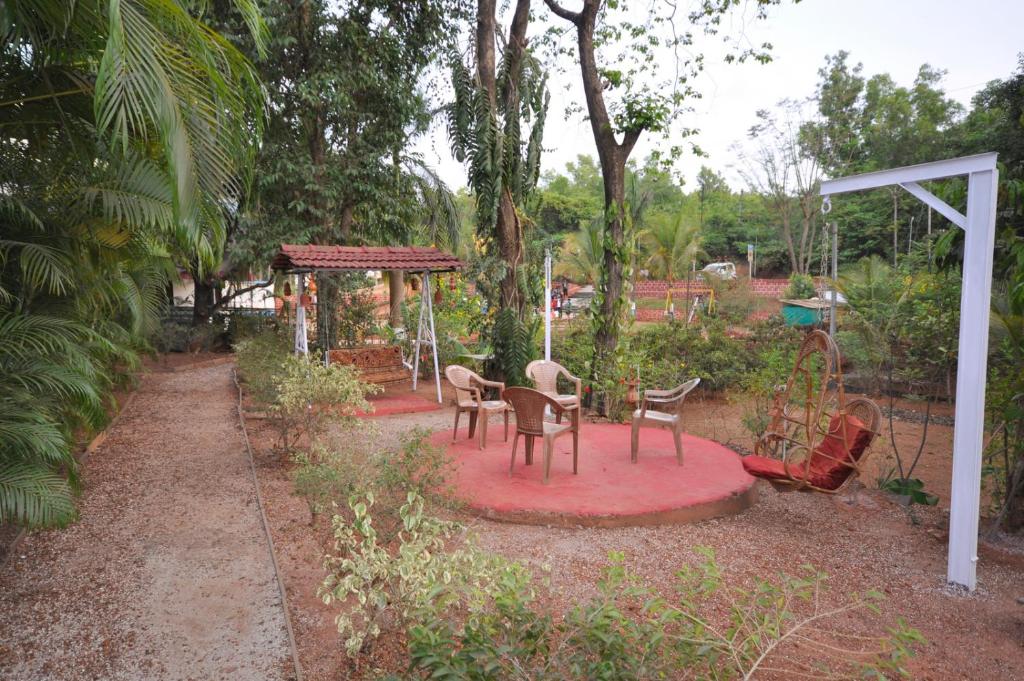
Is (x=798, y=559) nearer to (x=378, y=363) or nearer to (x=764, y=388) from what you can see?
(x=764, y=388)

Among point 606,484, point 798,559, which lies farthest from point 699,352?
point 798,559

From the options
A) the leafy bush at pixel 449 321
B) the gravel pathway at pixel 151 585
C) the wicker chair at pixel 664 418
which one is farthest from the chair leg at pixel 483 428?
the leafy bush at pixel 449 321

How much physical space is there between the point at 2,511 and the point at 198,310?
1378cm

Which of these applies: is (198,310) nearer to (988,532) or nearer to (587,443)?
(587,443)

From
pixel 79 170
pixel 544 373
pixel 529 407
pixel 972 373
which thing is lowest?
pixel 529 407

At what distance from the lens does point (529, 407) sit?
18.7 feet

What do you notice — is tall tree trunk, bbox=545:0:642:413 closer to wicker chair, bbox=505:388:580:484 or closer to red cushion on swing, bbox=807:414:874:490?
wicker chair, bbox=505:388:580:484

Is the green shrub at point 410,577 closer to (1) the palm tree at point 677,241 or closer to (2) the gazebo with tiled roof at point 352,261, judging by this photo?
(2) the gazebo with tiled roof at point 352,261

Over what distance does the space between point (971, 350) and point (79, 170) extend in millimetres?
5730

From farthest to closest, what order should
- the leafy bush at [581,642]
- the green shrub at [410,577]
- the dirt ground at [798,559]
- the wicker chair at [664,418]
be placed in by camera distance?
1. the wicker chair at [664,418]
2. the dirt ground at [798,559]
3. the green shrub at [410,577]
4. the leafy bush at [581,642]

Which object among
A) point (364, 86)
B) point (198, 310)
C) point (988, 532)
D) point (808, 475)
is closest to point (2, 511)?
point (808, 475)

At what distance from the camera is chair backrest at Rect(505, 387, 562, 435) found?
5.60 m

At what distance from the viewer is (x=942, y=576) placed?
13.6 feet

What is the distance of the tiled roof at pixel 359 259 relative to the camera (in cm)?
A: 913
